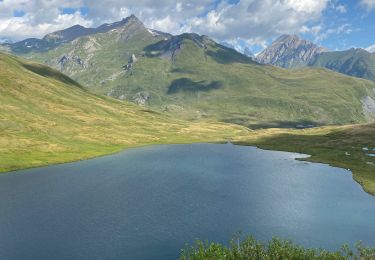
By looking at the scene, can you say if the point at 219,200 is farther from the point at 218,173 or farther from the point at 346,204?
the point at 218,173

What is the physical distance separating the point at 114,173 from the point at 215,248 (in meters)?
127

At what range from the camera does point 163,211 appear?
11762 cm

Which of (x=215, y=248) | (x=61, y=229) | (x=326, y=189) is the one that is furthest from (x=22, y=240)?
(x=326, y=189)

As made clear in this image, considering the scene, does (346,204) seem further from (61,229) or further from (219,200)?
(61,229)

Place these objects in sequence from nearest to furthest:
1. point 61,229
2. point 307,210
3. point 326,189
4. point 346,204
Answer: point 61,229
point 307,210
point 346,204
point 326,189

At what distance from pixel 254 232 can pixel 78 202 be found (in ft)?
203

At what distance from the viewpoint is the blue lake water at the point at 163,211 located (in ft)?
302

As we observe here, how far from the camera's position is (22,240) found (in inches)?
3698

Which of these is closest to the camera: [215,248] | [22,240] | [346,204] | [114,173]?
[215,248]

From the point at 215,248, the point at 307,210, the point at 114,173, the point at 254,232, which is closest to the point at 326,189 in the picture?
the point at 307,210

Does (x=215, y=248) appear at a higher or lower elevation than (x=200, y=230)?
higher

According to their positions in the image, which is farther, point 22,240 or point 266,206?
point 266,206

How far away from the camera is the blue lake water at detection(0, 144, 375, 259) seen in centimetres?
9212

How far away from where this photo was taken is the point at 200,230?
3930 inches
